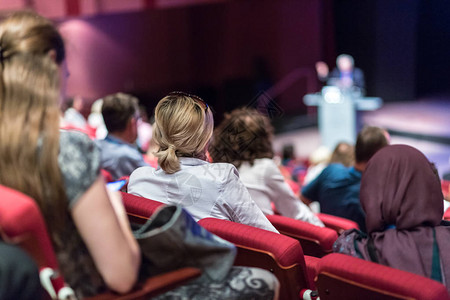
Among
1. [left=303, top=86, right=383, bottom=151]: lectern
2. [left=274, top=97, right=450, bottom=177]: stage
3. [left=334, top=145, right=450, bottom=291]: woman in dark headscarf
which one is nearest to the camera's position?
[left=334, top=145, right=450, bottom=291]: woman in dark headscarf

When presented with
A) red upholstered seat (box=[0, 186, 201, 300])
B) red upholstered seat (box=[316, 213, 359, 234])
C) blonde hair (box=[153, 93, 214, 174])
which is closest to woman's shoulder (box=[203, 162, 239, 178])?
blonde hair (box=[153, 93, 214, 174])

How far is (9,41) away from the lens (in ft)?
4.14

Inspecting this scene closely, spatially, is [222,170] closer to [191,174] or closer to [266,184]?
[191,174]

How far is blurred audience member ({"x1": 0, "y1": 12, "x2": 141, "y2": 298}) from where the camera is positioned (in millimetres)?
1213

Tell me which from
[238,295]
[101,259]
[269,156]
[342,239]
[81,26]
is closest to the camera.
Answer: [101,259]

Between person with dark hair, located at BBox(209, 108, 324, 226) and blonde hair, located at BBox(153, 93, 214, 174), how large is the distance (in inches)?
27.7

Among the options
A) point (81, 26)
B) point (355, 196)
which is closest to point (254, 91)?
point (81, 26)

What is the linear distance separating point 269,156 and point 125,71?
27.3 feet

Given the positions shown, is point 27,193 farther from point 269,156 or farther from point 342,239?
point 269,156

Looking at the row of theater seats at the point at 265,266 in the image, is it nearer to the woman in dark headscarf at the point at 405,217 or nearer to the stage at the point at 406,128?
the woman in dark headscarf at the point at 405,217

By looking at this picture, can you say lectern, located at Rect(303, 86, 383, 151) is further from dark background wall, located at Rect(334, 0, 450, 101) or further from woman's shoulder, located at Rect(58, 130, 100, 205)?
woman's shoulder, located at Rect(58, 130, 100, 205)

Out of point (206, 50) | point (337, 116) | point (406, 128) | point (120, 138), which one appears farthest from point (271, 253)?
point (206, 50)

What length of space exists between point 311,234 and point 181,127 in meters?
0.89

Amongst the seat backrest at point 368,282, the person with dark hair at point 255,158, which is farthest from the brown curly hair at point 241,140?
the seat backrest at point 368,282
